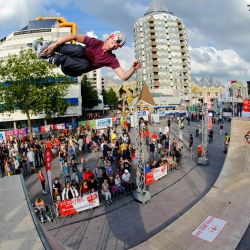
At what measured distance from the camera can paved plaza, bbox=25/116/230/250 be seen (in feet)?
29.9

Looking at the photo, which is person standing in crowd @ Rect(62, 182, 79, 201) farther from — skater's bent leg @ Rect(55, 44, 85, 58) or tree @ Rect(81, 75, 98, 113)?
tree @ Rect(81, 75, 98, 113)

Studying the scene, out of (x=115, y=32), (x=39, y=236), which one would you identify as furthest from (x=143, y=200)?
(x=115, y=32)

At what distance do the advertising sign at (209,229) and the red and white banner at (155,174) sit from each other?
4505 millimetres

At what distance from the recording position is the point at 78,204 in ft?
35.8

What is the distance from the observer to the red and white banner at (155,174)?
1383 cm

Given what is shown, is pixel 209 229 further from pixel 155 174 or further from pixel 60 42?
pixel 60 42

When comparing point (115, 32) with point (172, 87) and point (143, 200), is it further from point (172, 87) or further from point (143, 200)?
point (172, 87)

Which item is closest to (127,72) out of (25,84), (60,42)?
(60,42)

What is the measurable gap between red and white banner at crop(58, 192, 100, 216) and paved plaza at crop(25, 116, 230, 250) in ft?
0.87

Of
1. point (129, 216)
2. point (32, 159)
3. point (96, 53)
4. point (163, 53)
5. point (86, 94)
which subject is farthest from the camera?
Result: point (163, 53)

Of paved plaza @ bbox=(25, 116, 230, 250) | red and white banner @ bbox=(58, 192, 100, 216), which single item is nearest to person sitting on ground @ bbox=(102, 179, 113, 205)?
paved plaza @ bbox=(25, 116, 230, 250)

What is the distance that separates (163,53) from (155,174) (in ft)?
261

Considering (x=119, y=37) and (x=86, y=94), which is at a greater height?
(x=86, y=94)

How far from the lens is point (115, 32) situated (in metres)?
4.81
